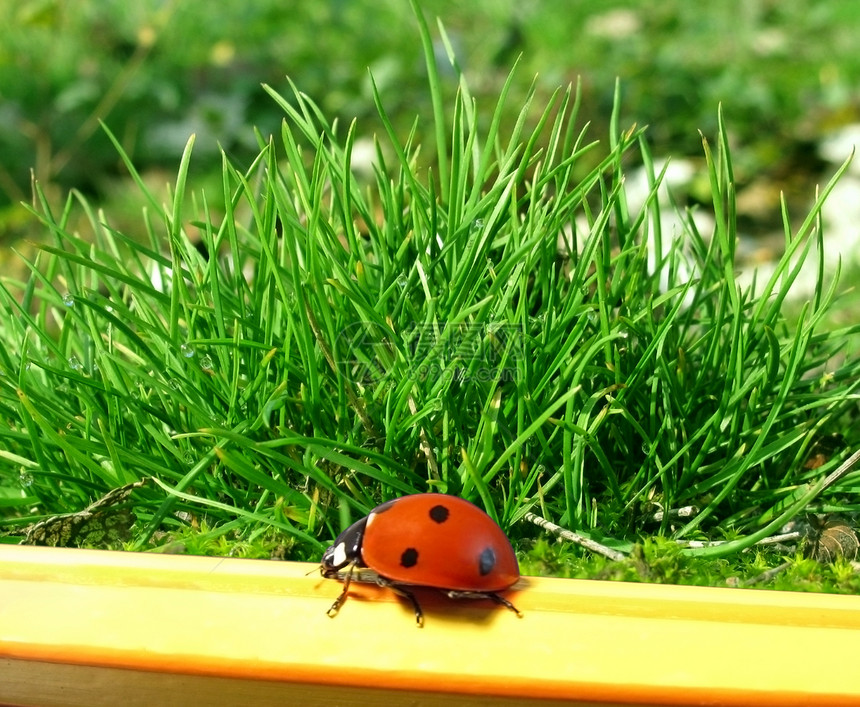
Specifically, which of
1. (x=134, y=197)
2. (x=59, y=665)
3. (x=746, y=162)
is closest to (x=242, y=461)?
(x=59, y=665)

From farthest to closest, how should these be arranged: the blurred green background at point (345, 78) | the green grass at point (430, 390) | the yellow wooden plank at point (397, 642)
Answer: the blurred green background at point (345, 78) < the green grass at point (430, 390) < the yellow wooden plank at point (397, 642)

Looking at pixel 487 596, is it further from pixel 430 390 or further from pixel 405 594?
pixel 430 390

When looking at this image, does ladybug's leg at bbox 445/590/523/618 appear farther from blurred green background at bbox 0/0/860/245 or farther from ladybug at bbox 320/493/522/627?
blurred green background at bbox 0/0/860/245

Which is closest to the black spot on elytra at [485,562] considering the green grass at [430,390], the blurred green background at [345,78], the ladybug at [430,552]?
the ladybug at [430,552]

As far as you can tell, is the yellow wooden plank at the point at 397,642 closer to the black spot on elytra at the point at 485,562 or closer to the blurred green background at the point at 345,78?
the black spot on elytra at the point at 485,562

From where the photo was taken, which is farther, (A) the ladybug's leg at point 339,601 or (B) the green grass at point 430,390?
(B) the green grass at point 430,390

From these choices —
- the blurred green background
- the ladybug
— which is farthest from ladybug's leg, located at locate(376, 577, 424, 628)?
the blurred green background
